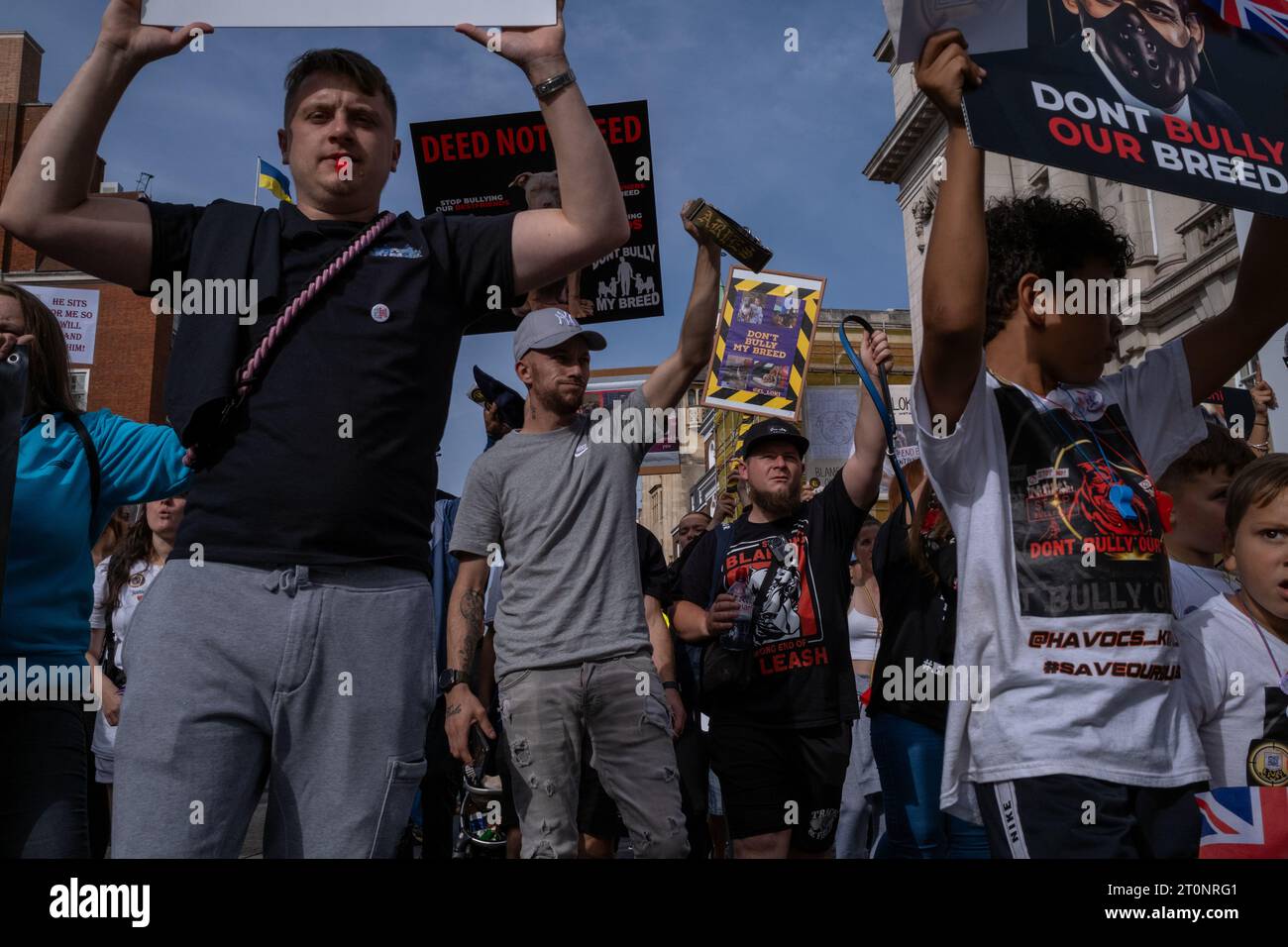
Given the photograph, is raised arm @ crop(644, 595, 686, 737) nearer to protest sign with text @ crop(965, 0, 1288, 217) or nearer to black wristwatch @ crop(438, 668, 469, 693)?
black wristwatch @ crop(438, 668, 469, 693)

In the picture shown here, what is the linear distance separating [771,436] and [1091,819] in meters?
3.43

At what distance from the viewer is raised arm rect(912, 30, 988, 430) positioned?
228 cm

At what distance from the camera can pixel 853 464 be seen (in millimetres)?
4918

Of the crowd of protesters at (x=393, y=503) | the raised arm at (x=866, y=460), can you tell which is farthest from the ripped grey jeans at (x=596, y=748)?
the raised arm at (x=866, y=460)

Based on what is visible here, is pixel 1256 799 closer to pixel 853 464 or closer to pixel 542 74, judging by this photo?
pixel 542 74

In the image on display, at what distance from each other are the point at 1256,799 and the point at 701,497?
5000cm

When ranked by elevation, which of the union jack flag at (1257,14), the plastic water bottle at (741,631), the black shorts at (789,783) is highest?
the union jack flag at (1257,14)

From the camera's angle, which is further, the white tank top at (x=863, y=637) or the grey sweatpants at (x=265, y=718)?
the white tank top at (x=863, y=637)

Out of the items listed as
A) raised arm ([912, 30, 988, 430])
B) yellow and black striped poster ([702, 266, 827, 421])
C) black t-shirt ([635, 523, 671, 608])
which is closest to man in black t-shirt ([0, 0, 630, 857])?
raised arm ([912, 30, 988, 430])

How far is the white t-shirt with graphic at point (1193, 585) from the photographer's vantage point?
11.9ft

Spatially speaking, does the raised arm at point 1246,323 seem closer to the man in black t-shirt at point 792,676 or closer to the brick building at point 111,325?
the man in black t-shirt at point 792,676

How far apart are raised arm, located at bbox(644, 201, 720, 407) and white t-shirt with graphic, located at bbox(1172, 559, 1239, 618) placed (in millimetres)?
1951

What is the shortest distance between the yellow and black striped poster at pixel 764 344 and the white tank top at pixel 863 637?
1.55 metres

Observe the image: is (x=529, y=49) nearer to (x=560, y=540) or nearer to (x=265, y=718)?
(x=265, y=718)
